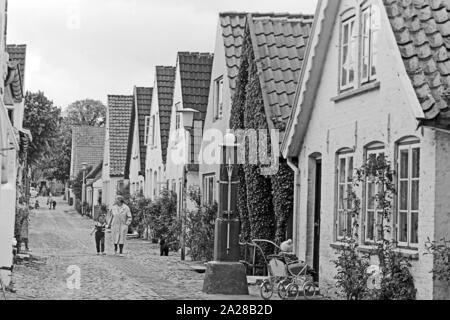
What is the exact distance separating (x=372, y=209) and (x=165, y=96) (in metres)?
24.8

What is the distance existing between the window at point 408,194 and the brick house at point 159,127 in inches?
912

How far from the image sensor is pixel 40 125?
47.4 meters

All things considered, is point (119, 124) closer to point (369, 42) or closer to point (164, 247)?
point (164, 247)

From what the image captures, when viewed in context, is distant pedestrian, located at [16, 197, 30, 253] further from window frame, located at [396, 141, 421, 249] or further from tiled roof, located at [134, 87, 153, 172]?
tiled roof, located at [134, 87, 153, 172]

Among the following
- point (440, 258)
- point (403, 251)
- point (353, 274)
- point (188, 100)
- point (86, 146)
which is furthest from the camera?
point (86, 146)

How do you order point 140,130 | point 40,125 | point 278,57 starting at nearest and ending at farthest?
point 278,57
point 140,130
point 40,125

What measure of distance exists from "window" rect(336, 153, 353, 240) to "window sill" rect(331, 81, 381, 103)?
3.01 ft

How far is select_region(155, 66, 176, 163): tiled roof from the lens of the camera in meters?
37.3

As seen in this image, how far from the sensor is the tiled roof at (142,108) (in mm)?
43250

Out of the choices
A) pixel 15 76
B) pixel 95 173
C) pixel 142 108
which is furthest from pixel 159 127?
pixel 95 173

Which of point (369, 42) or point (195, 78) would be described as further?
point (195, 78)

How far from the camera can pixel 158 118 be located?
3800 centimetres

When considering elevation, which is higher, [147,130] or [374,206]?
[147,130]
